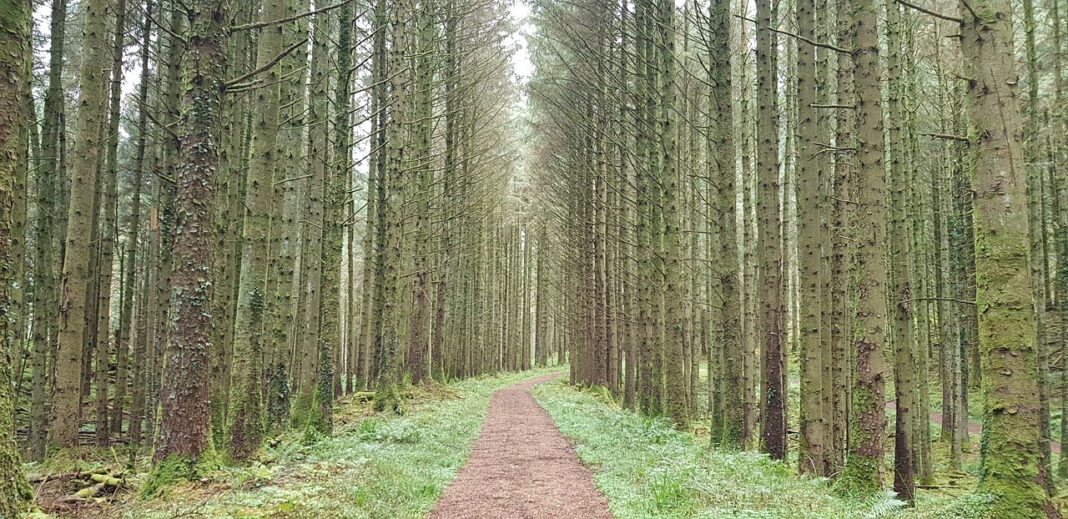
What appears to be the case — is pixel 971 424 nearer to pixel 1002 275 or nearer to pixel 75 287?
pixel 1002 275

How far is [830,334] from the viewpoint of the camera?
973 cm

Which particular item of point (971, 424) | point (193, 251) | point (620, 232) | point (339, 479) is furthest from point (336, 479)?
point (971, 424)

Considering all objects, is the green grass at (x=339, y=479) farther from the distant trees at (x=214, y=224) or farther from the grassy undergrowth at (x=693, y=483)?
the grassy undergrowth at (x=693, y=483)

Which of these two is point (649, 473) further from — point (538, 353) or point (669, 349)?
point (538, 353)

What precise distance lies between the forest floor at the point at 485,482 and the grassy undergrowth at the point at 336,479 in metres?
0.02

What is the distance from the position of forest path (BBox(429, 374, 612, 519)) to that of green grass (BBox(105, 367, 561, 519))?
264mm

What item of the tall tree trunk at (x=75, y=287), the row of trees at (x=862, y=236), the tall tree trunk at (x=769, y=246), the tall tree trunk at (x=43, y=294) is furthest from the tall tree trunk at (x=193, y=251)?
the tall tree trunk at (x=769, y=246)

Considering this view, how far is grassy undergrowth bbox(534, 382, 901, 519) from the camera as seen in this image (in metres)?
5.59

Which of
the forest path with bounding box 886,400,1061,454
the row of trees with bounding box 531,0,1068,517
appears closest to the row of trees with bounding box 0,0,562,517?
the row of trees with bounding box 531,0,1068,517

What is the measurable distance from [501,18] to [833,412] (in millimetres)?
18906

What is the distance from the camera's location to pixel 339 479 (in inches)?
255

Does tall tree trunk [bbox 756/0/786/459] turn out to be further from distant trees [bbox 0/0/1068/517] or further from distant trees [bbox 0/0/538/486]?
distant trees [bbox 0/0/538/486]

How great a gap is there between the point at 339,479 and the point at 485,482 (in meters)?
2.03

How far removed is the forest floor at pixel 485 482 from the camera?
5.23 meters
